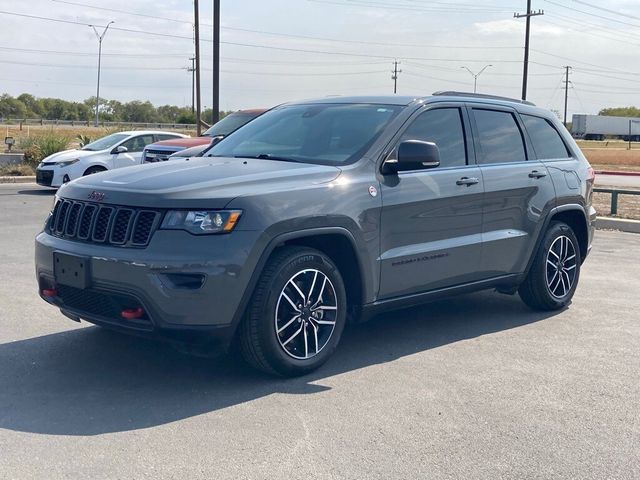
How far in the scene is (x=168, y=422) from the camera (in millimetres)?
4457

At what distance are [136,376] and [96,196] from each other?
117 cm

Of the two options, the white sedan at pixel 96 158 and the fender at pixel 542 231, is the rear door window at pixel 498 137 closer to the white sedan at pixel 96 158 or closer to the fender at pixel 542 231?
the fender at pixel 542 231

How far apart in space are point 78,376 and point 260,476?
74.1 inches

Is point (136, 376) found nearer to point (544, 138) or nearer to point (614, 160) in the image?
point (544, 138)

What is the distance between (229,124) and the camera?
1580 centimetres

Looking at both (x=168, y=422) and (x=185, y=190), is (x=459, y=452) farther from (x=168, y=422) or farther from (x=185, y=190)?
(x=185, y=190)

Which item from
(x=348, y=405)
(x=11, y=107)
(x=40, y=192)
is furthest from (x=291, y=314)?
(x=11, y=107)

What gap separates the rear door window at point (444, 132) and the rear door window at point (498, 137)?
0.24 meters

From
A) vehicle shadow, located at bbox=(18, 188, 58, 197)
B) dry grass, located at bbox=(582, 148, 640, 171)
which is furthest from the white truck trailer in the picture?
vehicle shadow, located at bbox=(18, 188, 58, 197)

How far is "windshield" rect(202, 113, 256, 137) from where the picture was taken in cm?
1545

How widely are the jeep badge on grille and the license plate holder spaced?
1.21 feet

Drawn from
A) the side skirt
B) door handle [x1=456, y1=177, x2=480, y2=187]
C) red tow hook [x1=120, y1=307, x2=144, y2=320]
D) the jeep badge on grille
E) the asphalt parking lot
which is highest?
door handle [x1=456, y1=177, x2=480, y2=187]

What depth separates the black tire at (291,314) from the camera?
4.91 meters

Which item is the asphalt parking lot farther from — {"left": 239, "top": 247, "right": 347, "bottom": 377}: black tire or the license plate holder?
the license plate holder
